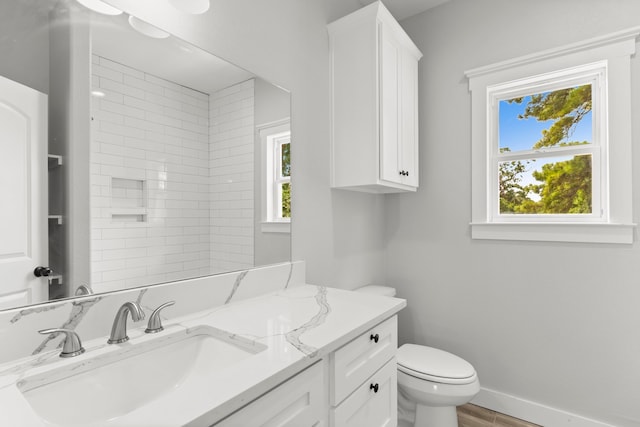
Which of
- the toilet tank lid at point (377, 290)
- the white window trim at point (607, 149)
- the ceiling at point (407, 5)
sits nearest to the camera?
the white window trim at point (607, 149)

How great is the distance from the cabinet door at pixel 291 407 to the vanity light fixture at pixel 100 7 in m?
1.15

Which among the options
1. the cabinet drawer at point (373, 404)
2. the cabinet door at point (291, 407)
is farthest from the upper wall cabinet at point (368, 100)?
the cabinet door at point (291, 407)

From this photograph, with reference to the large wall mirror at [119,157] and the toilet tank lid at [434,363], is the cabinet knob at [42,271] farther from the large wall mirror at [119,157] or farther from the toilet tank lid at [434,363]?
the toilet tank lid at [434,363]

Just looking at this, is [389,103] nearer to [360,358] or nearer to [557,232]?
[557,232]

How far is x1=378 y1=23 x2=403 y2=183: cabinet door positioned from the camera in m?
1.74

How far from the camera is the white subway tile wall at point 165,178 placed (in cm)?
97

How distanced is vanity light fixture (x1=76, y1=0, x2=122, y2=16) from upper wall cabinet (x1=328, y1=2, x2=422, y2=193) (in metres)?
1.14

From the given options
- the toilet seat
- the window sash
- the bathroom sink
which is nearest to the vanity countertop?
the bathroom sink

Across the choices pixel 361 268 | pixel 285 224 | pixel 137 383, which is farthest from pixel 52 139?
pixel 361 268

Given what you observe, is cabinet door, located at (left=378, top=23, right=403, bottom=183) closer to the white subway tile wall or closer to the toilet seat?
the white subway tile wall

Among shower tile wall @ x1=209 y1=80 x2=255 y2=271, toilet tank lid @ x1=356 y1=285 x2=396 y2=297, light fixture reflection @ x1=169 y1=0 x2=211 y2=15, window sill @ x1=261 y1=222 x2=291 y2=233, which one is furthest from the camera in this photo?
toilet tank lid @ x1=356 y1=285 x2=396 y2=297

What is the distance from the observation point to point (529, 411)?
1.93 metres

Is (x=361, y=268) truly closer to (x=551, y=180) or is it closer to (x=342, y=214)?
(x=342, y=214)

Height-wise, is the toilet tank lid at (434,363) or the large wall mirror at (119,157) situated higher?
the large wall mirror at (119,157)
